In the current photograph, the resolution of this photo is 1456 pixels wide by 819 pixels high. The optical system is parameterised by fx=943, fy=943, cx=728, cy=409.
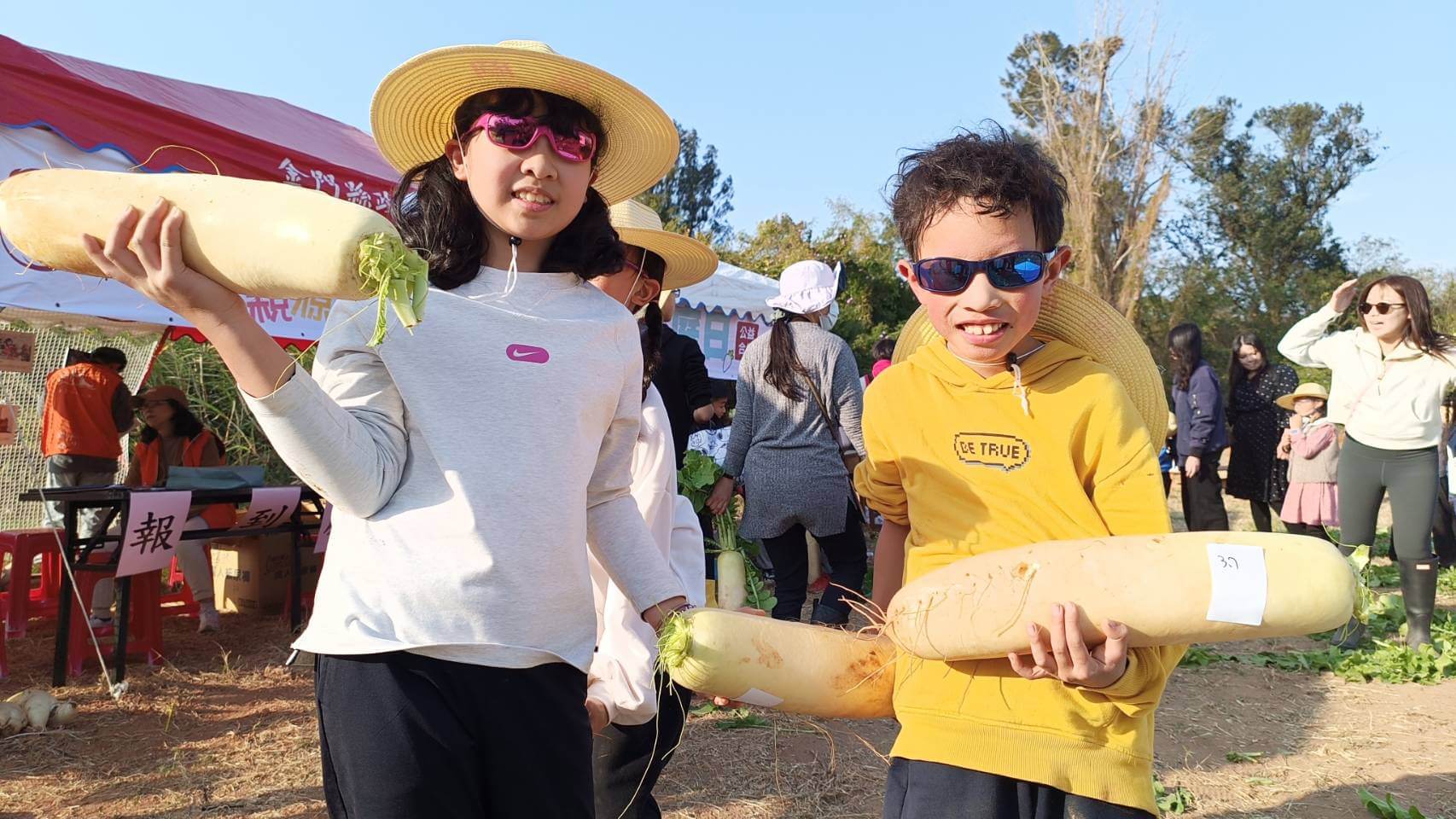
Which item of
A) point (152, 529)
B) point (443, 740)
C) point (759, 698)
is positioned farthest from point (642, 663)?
point (152, 529)

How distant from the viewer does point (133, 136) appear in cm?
449

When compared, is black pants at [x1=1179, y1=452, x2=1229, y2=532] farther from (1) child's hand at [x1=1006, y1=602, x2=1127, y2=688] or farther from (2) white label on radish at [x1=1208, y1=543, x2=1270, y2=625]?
(1) child's hand at [x1=1006, y1=602, x2=1127, y2=688]

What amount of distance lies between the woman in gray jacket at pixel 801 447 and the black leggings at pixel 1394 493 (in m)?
2.84

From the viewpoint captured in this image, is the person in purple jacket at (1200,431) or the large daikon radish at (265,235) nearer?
the large daikon radish at (265,235)

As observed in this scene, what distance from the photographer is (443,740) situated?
4.71 feet

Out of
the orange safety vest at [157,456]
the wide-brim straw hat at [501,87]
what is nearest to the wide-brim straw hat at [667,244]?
the wide-brim straw hat at [501,87]

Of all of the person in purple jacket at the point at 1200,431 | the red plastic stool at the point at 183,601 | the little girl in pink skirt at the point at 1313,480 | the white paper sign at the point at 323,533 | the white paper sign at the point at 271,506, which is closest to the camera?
the white paper sign at the point at 271,506

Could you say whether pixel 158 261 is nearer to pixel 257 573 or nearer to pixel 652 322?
pixel 652 322

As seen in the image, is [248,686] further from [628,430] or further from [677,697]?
[628,430]

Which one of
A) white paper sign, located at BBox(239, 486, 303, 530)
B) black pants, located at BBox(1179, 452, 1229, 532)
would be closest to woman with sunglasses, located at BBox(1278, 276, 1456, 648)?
black pants, located at BBox(1179, 452, 1229, 532)

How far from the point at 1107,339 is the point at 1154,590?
562 mm

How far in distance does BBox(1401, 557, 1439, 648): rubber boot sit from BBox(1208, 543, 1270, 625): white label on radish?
15.6 feet

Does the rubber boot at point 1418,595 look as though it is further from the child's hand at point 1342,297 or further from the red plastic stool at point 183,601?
the red plastic stool at point 183,601

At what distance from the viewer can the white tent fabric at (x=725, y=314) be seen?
9.17 m
